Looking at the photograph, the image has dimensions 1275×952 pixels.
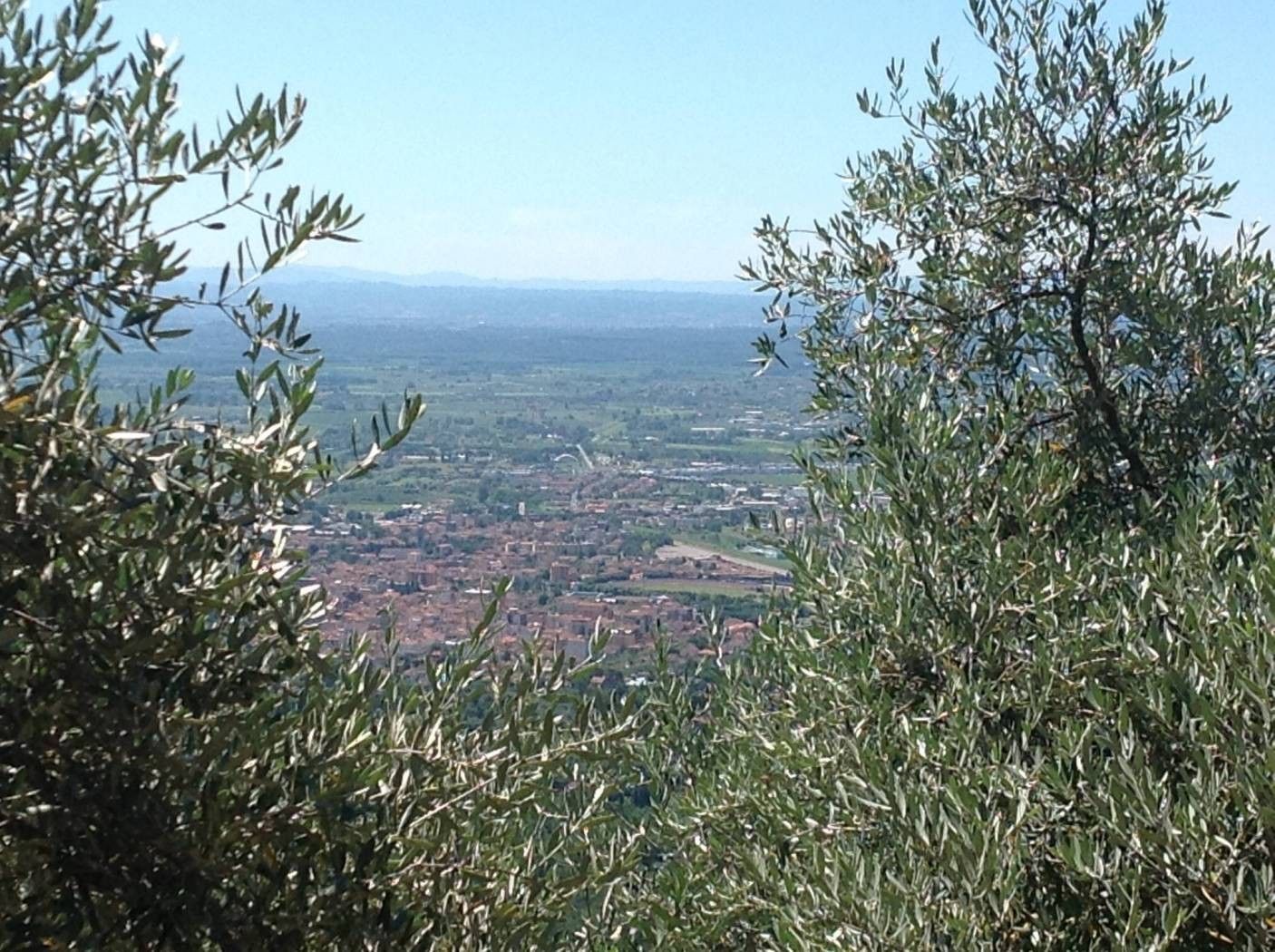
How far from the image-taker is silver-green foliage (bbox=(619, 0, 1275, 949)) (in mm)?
3898

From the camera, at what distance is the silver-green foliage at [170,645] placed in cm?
307

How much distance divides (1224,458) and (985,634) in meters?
2.05

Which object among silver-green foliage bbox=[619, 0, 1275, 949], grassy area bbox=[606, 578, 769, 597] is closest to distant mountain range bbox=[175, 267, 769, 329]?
grassy area bbox=[606, 578, 769, 597]

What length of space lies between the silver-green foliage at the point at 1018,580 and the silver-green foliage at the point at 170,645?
4.15 ft

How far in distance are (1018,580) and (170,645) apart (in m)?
3.03

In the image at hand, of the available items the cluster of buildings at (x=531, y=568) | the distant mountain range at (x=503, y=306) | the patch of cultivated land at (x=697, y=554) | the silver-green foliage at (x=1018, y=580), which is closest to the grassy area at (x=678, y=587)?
the cluster of buildings at (x=531, y=568)

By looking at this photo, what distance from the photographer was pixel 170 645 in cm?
320

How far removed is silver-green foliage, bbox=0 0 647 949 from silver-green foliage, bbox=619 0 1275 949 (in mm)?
1265

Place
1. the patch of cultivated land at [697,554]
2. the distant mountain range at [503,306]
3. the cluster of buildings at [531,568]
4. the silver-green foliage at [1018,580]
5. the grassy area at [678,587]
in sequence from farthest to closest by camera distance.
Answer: the distant mountain range at [503,306] < the patch of cultivated land at [697,554] < the grassy area at [678,587] < the cluster of buildings at [531,568] < the silver-green foliage at [1018,580]

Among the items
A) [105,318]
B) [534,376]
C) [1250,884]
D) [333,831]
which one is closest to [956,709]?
[1250,884]

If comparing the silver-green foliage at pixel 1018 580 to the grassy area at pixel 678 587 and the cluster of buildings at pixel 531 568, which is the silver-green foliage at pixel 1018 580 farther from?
the grassy area at pixel 678 587

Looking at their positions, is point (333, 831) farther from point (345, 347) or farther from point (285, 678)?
point (345, 347)

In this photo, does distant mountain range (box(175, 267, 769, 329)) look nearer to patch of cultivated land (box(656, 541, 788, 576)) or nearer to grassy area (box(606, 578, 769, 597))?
Result: patch of cultivated land (box(656, 541, 788, 576))

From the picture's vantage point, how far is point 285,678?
3559 millimetres
